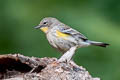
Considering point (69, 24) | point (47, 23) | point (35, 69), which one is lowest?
point (69, 24)

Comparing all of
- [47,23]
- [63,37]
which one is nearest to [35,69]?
[63,37]

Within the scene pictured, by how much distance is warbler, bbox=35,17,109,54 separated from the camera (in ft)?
20.0

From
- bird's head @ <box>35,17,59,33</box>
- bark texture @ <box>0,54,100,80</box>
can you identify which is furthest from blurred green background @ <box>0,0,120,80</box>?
bark texture @ <box>0,54,100,80</box>

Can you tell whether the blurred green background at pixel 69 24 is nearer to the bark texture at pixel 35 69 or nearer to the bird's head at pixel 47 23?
the bird's head at pixel 47 23

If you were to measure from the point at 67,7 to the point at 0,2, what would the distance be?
3.13 ft

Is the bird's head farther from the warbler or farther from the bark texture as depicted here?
the bark texture

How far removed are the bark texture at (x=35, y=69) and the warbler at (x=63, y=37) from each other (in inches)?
60.1

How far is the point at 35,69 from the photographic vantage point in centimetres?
438

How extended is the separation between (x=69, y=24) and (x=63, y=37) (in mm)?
1173

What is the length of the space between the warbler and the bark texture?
5.01 feet

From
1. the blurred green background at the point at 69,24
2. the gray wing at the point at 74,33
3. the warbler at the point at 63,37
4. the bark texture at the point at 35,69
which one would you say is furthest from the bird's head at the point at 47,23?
the bark texture at the point at 35,69

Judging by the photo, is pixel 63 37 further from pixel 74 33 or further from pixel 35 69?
pixel 35 69

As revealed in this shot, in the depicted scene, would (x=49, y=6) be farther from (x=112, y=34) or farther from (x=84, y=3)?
(x=112, y=34)

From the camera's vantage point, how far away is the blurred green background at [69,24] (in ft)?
22.5
